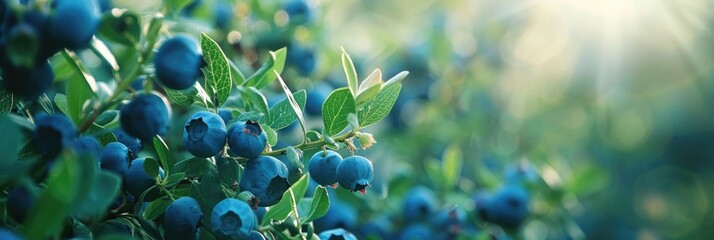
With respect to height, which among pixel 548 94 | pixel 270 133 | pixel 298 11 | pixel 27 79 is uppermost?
pixel 27 79

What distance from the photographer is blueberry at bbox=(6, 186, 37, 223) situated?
2.75ft

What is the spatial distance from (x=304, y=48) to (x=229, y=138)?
0.97 m

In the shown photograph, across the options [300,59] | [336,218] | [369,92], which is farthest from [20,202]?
[300,59]

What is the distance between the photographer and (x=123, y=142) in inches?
43.6

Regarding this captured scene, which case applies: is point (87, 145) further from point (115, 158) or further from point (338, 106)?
point (338, 106)

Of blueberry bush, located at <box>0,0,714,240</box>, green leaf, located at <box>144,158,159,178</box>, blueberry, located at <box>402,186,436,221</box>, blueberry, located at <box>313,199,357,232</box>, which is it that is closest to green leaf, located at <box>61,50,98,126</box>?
blueberry bush, located at <box>0,0,714,240</box>

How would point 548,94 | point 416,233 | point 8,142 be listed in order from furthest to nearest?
point 548,94
point 416,233
point 8,142

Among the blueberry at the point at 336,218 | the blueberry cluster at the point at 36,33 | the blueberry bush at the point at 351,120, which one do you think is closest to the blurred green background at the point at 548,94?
the blueberry bush at the point at 351,120

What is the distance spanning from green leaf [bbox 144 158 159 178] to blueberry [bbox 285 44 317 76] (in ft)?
3.06

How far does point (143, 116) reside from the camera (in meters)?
0.93

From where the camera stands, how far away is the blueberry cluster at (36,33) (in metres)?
0.82

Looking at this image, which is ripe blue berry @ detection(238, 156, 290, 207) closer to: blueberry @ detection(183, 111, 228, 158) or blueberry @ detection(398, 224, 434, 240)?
blueberry @ detection(183, 111, 228, 158)

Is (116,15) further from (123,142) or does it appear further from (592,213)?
(592,213)

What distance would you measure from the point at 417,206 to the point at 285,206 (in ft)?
2.60
